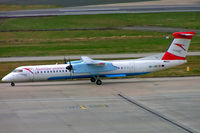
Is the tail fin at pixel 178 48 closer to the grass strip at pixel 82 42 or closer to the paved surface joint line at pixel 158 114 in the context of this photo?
the paved surface joint line at pixel 158 114

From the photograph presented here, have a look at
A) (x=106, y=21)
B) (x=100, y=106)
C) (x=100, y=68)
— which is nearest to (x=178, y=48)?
(x=100, y=68)

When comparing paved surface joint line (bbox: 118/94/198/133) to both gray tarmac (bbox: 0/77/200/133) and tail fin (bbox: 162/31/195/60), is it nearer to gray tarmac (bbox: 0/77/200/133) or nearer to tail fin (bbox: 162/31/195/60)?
gray tarmac (bbox: 0/77/200/133)

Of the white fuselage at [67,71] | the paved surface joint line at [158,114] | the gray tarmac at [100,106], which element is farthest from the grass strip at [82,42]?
the paved surface joint line at [158,114]

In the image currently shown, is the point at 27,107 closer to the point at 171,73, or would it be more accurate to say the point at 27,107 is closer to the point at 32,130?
the point at 32,130

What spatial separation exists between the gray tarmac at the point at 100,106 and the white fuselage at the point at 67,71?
945 millimetres

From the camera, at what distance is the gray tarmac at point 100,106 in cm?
2038

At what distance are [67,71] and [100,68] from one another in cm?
325

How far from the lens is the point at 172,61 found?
33.6m

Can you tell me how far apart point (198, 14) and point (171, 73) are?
4594 cm

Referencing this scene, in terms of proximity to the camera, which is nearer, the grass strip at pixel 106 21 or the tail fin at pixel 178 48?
the tail fin at pixel 178 48

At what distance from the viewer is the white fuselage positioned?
32.8m

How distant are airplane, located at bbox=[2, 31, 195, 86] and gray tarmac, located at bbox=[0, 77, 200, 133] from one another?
3.25 feet

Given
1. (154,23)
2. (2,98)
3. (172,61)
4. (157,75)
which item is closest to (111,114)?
(2,98)

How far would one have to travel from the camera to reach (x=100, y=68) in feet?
109
